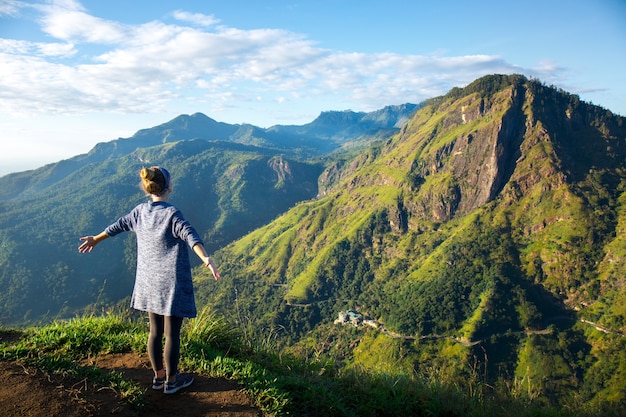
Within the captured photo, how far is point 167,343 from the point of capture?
17.4ft

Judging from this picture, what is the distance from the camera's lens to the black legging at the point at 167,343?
17.1ft

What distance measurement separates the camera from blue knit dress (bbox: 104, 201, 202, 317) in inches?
208

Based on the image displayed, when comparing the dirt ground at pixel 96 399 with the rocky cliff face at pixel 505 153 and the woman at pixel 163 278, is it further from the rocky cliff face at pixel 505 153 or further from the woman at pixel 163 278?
the rocky cliff face at pixel 505 153

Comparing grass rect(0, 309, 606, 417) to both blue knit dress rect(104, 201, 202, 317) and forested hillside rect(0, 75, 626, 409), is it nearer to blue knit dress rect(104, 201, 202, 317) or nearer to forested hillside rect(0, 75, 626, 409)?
blue knit dress rect(104, 201, 202, 317)

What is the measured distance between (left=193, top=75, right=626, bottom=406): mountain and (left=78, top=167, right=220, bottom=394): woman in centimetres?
5867

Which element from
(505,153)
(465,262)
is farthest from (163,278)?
(505,153)

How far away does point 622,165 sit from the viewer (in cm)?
13912

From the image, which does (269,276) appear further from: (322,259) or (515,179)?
(515,179)

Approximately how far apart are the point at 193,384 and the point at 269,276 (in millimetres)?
164450

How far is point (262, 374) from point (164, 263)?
238 cm

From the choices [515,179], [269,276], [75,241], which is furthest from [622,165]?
[75,241]

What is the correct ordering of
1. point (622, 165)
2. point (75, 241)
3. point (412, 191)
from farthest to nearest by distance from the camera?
point (75, 241) < point (412, 191) < point (622, 165)

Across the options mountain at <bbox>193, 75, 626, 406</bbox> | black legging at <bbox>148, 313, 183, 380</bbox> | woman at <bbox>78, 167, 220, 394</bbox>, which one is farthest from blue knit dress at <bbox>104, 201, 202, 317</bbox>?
mountain at <bbox>193, 75, 626, 406</bbox>

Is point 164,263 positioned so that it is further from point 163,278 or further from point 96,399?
point 96,399
